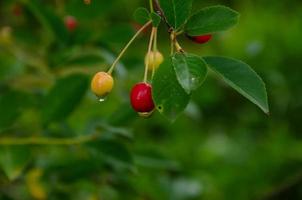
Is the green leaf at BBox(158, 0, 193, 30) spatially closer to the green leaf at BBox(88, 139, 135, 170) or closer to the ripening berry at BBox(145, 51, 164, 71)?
the ripening berry at BBox(145, 51, 164, 71)

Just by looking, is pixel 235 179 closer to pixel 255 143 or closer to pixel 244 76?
pixel 255 143

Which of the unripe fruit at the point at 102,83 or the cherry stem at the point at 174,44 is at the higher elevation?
the cherry stem at the point at 174,44

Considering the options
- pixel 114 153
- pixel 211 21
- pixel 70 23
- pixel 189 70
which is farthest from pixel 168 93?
pixel 70 23

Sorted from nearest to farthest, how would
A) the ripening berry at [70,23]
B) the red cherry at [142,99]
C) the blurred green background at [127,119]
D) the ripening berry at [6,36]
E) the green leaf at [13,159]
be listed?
the red cherry at [142,99], the green leaf at [13,159], the blurred green background at [127,119], the ripening berry at [70,23], the ripening berry at [6,36]

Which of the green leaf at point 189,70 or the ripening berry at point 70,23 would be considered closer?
the green leaf at point 189,70

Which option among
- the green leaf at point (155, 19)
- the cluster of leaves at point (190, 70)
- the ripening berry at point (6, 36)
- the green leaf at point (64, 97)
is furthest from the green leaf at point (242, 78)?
the ripening berry at point (6, 36)

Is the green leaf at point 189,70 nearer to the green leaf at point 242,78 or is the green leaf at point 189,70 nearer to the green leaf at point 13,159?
the green leaf at point 242,78
